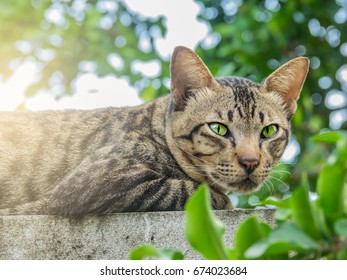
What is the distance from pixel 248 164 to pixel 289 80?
0.57 metres

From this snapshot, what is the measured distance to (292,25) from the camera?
4.12 m

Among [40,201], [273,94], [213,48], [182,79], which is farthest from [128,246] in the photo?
[213,48]

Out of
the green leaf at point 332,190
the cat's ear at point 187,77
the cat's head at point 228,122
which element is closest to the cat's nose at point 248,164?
the cat's head at point 228,122

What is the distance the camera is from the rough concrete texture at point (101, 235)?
1699mm

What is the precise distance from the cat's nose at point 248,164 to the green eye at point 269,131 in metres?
0.22

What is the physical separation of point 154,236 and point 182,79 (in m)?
0.98

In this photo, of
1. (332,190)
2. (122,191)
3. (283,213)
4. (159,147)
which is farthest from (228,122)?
(332,190)

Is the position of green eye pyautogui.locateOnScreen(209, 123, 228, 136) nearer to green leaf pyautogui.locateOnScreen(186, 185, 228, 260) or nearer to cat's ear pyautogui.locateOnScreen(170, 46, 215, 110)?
cat's ear pyautogui.locateOnScreen(170, 46, 215, 110)

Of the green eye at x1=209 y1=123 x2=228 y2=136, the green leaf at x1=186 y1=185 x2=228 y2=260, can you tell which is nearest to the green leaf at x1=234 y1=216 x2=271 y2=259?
the green leaf at x1=186 y1=185 x2=228 y2=260

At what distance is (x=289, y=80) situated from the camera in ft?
8.49

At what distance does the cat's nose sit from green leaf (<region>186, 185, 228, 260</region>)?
1.44m

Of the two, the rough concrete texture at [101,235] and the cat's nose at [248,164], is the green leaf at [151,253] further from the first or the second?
the cat's nose at [248,164]

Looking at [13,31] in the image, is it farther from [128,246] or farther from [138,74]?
[128,246]

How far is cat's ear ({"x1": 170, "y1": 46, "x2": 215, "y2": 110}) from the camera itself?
2.45 meters
